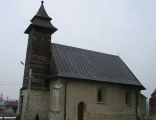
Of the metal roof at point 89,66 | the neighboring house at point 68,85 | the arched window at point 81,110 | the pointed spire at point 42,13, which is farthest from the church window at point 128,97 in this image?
the pointed spire at point 42,13

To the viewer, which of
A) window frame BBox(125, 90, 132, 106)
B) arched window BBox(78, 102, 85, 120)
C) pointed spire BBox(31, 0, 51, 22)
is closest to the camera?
arched window BBox(78, 102, 85, 120)

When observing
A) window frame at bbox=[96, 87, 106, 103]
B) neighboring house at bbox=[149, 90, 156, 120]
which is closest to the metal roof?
window frame at bbox=[96, 87, 106, 103]

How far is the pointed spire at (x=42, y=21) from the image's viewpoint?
31391 mm

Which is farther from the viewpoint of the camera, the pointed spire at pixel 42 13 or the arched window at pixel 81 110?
the pointed spire at pixel 42 13

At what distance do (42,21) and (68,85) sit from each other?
8.12 metres

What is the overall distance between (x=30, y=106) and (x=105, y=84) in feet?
28.2

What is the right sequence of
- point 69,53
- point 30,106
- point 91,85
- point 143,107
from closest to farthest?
point 30,106 < point 91,85 < point 69,53 < point 143,107

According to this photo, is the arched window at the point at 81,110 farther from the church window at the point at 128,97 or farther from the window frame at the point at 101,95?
the church window at the point at 128,97

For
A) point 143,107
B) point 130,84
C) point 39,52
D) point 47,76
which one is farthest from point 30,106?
point 143,107

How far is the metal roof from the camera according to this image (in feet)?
99.8

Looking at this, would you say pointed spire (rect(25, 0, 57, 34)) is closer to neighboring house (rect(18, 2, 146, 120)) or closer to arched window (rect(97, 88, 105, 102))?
neighboring house (rect(18, 2, 146, 120))

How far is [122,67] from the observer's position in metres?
37.2

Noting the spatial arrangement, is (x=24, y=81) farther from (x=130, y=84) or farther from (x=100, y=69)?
(x=130, y=84)

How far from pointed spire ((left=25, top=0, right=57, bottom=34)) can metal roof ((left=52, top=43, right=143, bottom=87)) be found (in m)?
2.22
